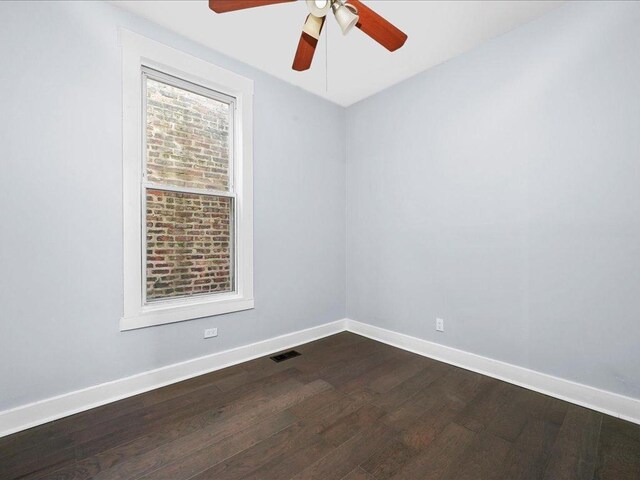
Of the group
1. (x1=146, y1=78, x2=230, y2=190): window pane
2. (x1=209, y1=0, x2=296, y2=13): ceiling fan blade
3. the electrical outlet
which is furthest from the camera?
the electrical outlet

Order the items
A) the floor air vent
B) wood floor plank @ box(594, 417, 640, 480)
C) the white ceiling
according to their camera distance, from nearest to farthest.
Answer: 1. wood floor plank @ box(594, 417, 640, 480)
2. the white ceiling
3. the floor air vent

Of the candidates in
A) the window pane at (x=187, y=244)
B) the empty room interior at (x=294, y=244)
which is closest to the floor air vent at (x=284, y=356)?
the empty room interior at (x=294, y=244)

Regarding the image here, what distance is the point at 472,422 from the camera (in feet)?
6.24

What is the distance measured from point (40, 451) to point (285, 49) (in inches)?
133

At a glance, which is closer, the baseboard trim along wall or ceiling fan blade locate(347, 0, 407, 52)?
ceiling fan blade locate(347, 0, 407, 52)

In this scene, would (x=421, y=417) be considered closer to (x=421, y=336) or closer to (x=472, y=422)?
(x=472, y=422)

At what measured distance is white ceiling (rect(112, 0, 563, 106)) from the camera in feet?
7.11

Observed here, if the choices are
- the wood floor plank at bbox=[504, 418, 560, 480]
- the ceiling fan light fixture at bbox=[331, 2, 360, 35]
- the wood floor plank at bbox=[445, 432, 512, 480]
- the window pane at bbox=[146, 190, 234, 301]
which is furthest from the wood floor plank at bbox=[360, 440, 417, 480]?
the ceiling fan light fixture at bbox=[331, 2, 360, 35]

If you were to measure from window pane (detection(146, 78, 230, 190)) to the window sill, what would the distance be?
107 cm

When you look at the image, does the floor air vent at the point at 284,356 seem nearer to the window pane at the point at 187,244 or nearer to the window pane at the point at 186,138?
the window pane at the point at 187,244

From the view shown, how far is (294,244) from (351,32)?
2073 millimetres

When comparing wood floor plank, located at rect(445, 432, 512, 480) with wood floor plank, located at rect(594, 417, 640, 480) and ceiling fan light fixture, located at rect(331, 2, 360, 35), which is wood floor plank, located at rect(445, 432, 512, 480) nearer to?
wood floor plank, located at rect(594, 417, 640, 480)

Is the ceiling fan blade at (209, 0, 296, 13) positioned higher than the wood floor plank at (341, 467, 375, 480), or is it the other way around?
the ceiling fan blade at (209, 0, 296, 13)

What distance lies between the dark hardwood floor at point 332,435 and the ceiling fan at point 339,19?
2.32 m
